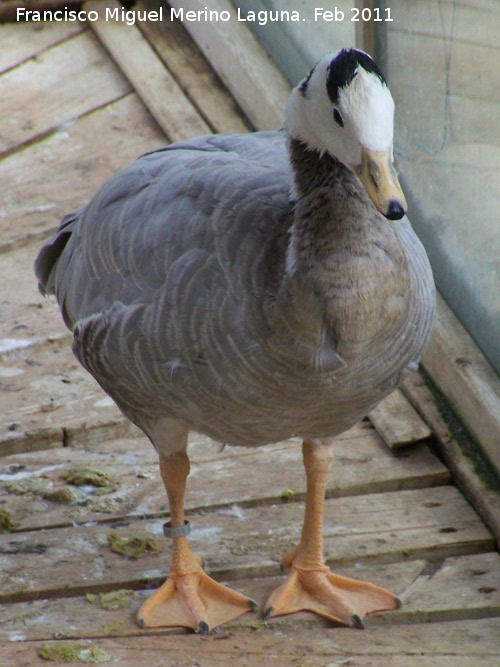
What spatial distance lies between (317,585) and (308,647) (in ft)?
0.64

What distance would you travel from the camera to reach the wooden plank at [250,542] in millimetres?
2541

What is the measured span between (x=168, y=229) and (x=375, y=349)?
533 millimetres

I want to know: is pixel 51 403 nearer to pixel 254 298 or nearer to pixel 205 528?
pixel 205 528

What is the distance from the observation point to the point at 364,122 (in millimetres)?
1750

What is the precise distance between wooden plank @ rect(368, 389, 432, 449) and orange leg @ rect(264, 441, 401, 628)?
0.46 metres

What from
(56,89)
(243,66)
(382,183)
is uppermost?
(382,183)

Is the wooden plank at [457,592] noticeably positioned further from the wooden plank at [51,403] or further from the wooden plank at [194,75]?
the wooden plank at [194,75]

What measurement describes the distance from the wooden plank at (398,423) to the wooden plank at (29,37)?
8.97ft

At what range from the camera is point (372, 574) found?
2592 mm

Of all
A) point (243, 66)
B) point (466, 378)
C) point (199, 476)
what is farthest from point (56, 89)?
point (466, 378)

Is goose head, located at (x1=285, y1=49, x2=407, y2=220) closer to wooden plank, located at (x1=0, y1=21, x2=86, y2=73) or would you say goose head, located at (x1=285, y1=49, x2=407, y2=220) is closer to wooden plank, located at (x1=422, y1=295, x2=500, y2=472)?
wooden plank, located at (x1=422, y1=295, x2=500, y2=472)

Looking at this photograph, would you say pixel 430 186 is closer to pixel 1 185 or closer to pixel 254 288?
pixel 254 288

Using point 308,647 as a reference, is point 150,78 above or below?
above

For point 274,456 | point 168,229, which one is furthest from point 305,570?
point 168,229
